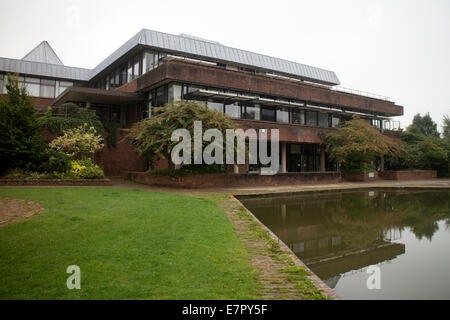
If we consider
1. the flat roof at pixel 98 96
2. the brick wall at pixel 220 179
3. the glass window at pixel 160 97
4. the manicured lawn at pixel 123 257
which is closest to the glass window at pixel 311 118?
the brick wall at pixel 220 179

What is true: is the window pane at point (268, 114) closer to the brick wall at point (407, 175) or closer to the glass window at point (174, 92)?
the glass window at point (174, 92)

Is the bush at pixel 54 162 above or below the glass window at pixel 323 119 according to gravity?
below

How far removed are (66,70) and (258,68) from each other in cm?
2072

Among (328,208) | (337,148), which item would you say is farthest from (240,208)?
(337,148)

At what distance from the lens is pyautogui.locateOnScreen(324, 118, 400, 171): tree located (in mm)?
25156

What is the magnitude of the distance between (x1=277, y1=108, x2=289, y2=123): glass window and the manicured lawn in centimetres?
2029

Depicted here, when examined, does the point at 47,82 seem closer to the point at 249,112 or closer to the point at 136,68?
the point at 136,68

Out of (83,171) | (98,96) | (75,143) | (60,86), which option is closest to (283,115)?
(98,96)

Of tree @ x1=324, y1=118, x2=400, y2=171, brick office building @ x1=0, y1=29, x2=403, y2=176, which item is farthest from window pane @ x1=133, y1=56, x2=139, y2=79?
tree @ x1=324, y1=118, x2=400, y2=171

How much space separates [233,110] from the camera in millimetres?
23469

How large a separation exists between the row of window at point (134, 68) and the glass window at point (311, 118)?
1350 cm

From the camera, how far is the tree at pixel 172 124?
1614 centimetres
